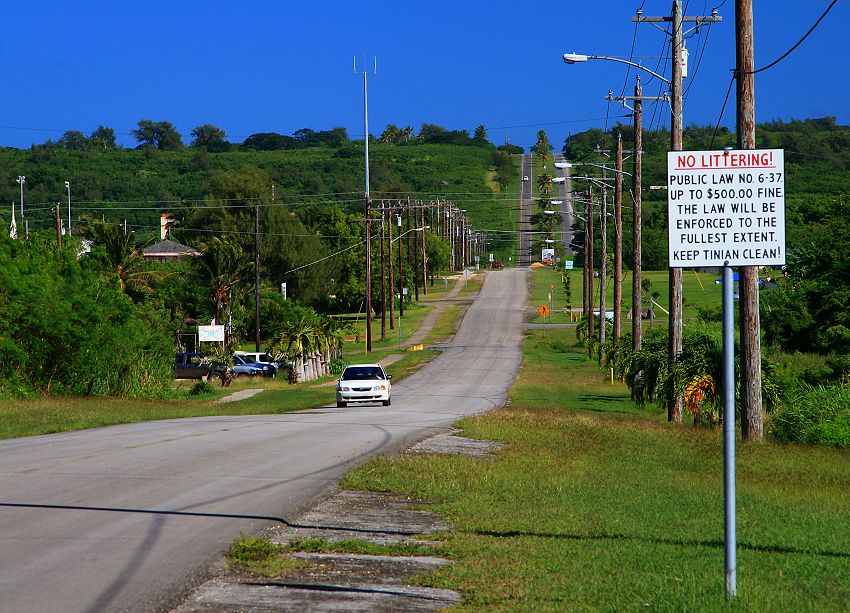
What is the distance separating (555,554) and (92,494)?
6.55 meters

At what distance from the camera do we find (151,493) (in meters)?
14.0

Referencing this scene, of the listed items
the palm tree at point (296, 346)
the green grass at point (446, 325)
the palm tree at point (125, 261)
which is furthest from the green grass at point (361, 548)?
→ the green grass at point (446, 325)

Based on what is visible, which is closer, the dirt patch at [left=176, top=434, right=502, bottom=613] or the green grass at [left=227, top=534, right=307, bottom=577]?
the dirt patch at [left=176, top=434, right=502, bottom=613]

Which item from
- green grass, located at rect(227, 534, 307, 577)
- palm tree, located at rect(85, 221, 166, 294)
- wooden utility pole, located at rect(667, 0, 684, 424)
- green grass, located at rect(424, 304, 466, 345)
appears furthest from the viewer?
green grass, located at rect(424, 304, 466, 345)

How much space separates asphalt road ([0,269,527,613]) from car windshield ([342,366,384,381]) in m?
7.51

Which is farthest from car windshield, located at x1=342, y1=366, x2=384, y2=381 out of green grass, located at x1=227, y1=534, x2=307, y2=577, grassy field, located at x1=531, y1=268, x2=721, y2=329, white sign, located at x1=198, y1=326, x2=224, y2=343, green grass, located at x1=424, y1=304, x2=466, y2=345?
grassy field, located at x1=531, y1=268, x2=721, y2=329

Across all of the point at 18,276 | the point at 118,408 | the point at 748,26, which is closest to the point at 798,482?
the point at 748,26

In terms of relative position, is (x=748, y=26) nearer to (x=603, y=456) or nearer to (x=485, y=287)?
(x=603, y=456)

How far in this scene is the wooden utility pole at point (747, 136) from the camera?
65.3 feet

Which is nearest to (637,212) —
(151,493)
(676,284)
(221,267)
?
(676,284)

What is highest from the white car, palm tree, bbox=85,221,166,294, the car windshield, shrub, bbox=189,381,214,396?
palm tree, bbox=85,221,166,294

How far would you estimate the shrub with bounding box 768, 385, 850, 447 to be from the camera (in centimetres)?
2231

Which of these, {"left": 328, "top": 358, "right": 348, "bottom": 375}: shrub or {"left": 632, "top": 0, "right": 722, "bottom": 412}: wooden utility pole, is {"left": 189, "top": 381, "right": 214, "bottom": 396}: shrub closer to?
{"left": 328, "top": 358, "right": 348, "bottom": 375}: shrub

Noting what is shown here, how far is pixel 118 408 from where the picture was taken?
33969mm
